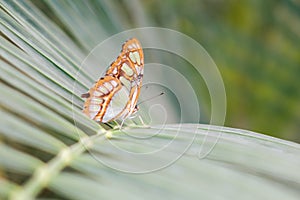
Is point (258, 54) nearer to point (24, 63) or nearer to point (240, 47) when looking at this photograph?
point (240, 47)

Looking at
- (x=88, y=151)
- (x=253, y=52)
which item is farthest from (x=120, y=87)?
(x=253, y=52)

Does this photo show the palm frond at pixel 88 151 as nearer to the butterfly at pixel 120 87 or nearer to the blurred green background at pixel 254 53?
the butterfly at pixel 120 87

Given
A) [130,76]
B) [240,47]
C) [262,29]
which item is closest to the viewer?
[130,76]

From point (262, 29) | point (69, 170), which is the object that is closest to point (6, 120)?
point (69, 170)

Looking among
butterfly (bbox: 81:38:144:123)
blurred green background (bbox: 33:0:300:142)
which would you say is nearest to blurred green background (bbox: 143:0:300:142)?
blurred green background (bbox: 33:0:300:142)

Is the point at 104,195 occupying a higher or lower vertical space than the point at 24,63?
lower

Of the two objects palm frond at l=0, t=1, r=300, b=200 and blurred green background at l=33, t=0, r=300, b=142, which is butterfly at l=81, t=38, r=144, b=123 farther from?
blurred green background at l=33, t=0, r=300, b=142
